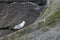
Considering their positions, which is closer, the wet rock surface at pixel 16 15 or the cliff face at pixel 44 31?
the cliff face at pixel 44 31

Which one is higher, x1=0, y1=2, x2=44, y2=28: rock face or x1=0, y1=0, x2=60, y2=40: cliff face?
x1=0, y1=0, x2=60, y2=40: cliff face

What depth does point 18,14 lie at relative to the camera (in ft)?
12.8

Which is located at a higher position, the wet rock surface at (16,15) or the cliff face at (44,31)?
the cliff face at (44,31)

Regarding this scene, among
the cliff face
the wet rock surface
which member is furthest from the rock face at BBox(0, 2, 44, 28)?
the cliff face

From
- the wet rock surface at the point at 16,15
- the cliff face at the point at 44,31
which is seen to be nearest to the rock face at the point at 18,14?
the wet rock surface at the point at 16,15

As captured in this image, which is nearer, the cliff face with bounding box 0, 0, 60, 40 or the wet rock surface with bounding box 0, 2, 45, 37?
the cliff face with bounding box 0, 0, 60, 40

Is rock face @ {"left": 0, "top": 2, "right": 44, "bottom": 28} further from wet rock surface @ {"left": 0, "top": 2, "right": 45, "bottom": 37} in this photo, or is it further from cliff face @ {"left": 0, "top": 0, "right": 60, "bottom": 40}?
cliff face @ {"left": 0, "top": 0, "right": 60, "bottom": 40}

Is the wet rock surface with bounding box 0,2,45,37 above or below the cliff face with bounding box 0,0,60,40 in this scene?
below

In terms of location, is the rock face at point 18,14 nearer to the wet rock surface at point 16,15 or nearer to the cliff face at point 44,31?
the wet rock surface at point 16,15

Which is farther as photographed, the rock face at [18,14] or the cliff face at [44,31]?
the rock face at [18,14]

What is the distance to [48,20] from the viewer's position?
1.57 metres

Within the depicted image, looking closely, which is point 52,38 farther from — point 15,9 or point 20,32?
point 15,9

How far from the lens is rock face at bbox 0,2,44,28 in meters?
3.70

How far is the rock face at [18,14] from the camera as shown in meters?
3.70
